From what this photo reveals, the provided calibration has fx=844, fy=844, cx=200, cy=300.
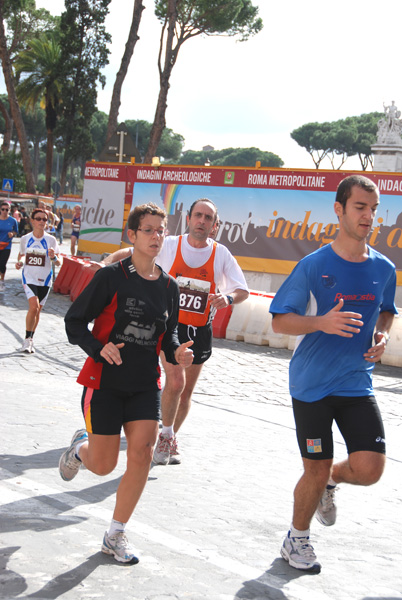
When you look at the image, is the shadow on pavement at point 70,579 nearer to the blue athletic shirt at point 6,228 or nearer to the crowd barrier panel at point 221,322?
the crowd barrier panel at point 221,322

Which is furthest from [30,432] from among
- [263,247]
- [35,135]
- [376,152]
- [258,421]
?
[35,135]

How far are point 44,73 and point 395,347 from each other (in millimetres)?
43148

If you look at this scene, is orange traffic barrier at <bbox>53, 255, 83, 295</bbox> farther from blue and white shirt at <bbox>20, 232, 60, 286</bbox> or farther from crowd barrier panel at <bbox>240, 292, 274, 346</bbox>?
blue and white shirt at <bbox>20, 232, 60, 286</bbox>

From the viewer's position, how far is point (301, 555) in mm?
3994

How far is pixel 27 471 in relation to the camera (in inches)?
213

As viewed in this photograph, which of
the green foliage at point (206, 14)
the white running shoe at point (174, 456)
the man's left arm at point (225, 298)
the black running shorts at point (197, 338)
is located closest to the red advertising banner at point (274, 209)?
the man's left arm at point (225, 298)

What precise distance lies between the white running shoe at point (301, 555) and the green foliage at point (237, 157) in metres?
111

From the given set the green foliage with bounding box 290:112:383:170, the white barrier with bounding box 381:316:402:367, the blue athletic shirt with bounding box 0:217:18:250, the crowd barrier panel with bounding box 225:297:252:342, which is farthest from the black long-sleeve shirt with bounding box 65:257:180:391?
the green foliage with bounding box 290:112:383:170

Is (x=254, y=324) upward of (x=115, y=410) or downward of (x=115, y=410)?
downward

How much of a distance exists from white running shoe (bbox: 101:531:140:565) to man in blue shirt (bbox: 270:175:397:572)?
76cm

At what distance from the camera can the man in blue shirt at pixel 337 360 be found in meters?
3.97

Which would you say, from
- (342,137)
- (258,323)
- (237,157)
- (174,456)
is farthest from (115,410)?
(237,157)

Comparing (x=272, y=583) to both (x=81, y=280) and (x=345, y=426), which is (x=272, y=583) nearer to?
(x=345, y=426)

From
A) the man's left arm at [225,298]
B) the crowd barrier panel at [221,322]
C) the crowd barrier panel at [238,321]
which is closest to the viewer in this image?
the man's left arm at [225,298]
